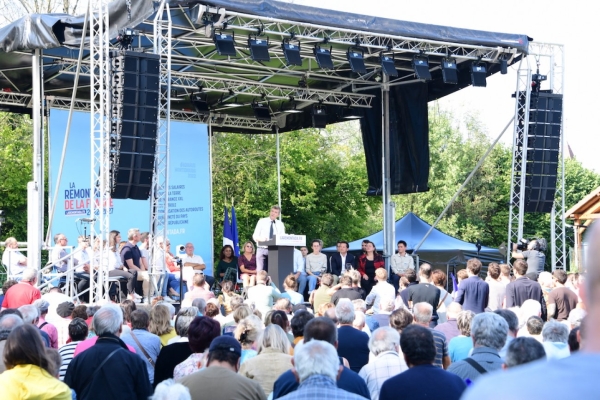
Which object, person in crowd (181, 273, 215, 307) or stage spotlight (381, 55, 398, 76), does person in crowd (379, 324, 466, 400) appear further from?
stage spotlight (381, 55, 398, 76)

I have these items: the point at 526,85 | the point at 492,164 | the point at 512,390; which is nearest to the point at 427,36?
the point at 526,85

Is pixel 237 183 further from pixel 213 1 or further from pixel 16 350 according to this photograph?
pixel 16 350

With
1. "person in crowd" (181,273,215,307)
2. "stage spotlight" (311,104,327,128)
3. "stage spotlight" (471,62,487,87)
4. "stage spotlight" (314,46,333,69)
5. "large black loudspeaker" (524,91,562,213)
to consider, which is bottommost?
"person in crowd" (181,273,215,307)

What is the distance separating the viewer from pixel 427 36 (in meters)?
14.1

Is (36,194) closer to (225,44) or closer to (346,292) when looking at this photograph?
(225,44)

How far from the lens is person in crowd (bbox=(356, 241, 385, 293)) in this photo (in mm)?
15383

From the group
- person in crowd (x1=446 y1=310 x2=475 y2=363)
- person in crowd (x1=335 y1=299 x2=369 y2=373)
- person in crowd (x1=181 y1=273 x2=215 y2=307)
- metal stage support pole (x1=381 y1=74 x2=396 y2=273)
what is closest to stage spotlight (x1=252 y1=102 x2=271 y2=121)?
metal stage support pole (x1=381 y1=74 x2=396 y2=273)

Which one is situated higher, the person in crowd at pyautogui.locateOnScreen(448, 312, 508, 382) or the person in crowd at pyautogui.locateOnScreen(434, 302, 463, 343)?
the person in crowd at pyautogui.locateOnScreen(448, 312, 508, 382)

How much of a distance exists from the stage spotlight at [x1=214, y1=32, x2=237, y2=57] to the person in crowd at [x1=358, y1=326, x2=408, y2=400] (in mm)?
8531

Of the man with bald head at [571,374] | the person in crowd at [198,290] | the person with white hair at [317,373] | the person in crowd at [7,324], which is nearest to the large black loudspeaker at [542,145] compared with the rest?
the person in crowd at [198,290]

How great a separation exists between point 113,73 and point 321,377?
9.10 metres

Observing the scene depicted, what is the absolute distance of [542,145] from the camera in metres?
14.7

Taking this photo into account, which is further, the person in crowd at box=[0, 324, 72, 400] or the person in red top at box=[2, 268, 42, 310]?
the person in red top at box=[2, 268, 42, 310]

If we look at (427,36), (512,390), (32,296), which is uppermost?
(427,36)
